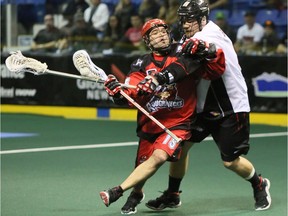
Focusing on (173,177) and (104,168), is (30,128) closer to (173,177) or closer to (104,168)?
(104,168)

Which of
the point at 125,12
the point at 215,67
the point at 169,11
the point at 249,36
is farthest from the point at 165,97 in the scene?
the point at 125,12

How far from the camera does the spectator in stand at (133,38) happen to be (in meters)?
13.0

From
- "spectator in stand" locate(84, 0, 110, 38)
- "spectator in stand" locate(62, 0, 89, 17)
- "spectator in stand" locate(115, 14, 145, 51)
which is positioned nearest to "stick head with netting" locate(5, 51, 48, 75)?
"spectator in stand" locate(115, 14, 145, 51)

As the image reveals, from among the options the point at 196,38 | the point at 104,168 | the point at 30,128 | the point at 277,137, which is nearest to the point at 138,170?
the point at 196,38

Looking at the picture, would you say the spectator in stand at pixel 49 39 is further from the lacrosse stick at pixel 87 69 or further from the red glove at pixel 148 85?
the red glove at pixel 148 85

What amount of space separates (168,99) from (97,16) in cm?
784

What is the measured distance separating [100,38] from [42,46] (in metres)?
1.06

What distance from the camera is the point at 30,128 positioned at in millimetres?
11977

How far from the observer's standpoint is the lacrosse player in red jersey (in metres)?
5.95

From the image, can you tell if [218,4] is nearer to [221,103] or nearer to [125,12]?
[125,12]

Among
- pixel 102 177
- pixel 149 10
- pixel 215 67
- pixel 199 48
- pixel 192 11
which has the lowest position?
pixel 102 177

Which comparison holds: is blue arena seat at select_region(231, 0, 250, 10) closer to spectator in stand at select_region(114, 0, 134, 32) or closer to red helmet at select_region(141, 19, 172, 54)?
spectator in stand at select_region(114, 0, 134, 32)

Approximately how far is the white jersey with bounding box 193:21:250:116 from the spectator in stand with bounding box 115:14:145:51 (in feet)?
21.7

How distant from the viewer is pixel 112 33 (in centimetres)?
1345
